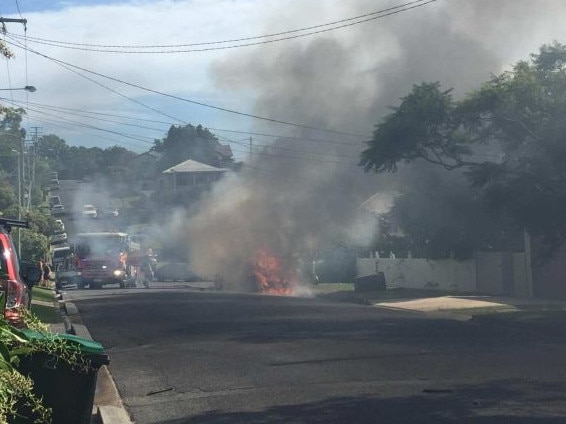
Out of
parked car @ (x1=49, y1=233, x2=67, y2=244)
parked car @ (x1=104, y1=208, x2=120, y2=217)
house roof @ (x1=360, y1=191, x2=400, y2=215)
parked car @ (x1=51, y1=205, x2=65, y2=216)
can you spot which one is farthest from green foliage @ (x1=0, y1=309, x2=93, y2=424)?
parked car @ (x1=104, y1=208, x2=120, y2=217)

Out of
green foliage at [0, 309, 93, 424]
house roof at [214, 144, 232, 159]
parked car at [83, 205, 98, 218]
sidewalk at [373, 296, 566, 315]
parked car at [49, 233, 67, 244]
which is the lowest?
sidewalk at [373, 296, 566, 315]

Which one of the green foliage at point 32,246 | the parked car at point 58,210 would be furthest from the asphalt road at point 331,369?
the parked car at point 58,210

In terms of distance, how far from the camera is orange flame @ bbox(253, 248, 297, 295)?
35375mm

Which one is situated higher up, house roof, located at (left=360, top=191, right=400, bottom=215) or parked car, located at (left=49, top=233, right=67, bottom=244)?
house roof, located at (left=360, top=191, right=400, bottom=215)

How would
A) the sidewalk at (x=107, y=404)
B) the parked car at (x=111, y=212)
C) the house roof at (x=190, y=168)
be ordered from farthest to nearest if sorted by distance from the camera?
1. the house roof at (x=190, y=168)
2. the parked car at (x=111, y=212)
3. the sidewalk at (x=107, y=404)

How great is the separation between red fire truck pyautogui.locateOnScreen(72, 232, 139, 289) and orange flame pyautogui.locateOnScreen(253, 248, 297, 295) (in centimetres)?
675

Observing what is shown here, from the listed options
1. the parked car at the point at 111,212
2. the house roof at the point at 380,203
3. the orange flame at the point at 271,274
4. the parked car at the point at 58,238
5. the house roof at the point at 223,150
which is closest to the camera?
the orange flame at the point at 271,274

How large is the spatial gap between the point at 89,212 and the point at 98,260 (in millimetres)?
21634

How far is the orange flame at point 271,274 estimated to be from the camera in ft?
116

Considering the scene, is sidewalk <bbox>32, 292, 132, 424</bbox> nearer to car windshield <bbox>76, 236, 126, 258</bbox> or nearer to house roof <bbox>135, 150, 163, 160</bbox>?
car windshield <bbox>76, 236, 126, 258</bbox>

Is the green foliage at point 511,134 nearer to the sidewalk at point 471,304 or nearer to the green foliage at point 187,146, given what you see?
the sidewalk at point 471,304

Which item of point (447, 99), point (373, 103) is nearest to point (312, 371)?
point (447, 99)

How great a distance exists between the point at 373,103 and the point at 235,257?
343 inches

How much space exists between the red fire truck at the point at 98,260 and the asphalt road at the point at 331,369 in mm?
20148
